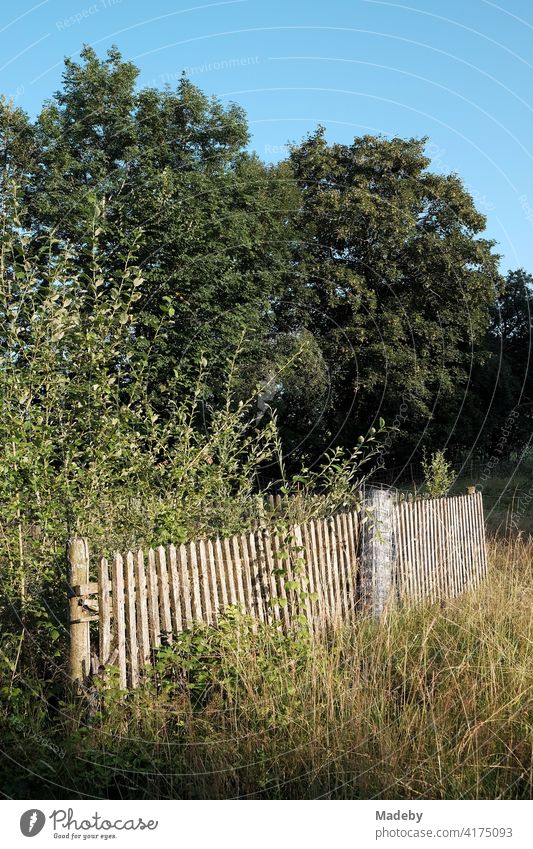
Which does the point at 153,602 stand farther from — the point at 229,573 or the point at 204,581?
the point at 229,573

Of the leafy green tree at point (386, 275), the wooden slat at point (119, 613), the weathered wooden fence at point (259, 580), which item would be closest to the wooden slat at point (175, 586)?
the weathered wooden fence at point (259, 580)

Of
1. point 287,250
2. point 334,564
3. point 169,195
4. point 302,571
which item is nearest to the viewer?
point 302,571

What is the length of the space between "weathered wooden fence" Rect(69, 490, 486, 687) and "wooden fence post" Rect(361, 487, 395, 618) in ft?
0.04

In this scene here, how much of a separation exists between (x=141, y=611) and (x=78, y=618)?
1.57 feet

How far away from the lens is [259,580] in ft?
22.9

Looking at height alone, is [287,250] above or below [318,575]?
above

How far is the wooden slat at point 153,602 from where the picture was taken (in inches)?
234

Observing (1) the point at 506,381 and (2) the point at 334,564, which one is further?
(1) the point at 506,381

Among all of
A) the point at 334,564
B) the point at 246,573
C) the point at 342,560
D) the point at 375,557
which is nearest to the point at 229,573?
the point at 246,573

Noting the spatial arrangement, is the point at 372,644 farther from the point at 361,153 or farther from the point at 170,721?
the point at 361,153

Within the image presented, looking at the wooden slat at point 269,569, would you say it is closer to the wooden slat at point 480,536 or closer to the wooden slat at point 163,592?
the wooden slat at point 163,592

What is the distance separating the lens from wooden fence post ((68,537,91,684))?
562 cm
